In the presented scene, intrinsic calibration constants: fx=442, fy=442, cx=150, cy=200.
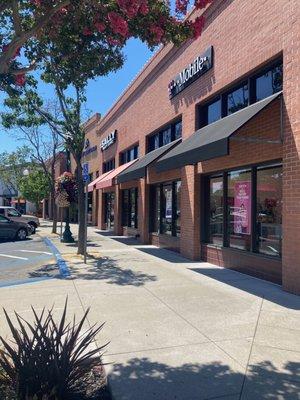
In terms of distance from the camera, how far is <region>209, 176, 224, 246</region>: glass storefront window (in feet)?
38.9

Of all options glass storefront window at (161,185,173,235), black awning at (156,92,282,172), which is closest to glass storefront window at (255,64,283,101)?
black awning at (156,92,282,172)

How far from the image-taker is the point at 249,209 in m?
10.2

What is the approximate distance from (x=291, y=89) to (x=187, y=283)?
4.40 meters

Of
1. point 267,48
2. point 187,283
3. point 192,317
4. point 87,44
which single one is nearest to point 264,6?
point 267,48

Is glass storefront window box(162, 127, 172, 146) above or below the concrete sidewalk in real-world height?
above

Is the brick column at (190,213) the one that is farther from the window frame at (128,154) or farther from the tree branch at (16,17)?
the tree branch at (16,17)

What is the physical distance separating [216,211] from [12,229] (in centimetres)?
1382

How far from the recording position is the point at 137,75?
20.4m

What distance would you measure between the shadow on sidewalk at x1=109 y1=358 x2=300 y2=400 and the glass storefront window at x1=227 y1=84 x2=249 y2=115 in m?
7.23

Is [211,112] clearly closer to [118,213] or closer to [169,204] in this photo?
[169,204]

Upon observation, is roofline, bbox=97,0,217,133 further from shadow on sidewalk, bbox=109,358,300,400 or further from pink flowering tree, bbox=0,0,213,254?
shadow on sidewalk, bbox=109,358,300,400

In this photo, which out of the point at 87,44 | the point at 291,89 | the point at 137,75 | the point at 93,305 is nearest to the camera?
the point at 87,44

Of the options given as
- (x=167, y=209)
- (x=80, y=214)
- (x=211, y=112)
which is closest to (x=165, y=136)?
(x=167, y=209)

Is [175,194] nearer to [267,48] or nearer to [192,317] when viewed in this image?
[267,48]
